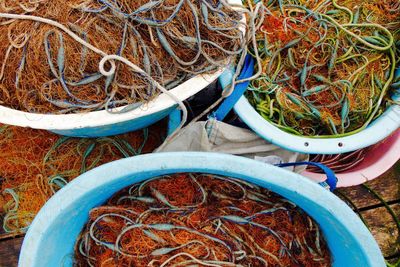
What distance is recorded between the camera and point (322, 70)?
50.2 inches

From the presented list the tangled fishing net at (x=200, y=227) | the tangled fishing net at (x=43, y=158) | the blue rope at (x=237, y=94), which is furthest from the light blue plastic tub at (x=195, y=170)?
the tangled fishing net at (x=43, y=158)

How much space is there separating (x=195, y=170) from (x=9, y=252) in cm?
70

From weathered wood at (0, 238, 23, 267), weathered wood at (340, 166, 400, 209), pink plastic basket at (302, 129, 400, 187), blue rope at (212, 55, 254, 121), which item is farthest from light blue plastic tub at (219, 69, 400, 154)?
weathered wood at (0, 238, 23, 267)

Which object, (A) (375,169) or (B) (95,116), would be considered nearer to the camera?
(B) (95,116)

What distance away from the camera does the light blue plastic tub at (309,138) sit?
118 centimetres

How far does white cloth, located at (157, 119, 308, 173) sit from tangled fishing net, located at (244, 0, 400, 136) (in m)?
0.07

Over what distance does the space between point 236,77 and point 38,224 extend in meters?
0.56

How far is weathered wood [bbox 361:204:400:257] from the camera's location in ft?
4.77

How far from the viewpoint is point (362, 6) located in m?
1.29

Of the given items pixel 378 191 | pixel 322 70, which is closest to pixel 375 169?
pixel 378 191

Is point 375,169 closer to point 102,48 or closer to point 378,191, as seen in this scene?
point 378,191

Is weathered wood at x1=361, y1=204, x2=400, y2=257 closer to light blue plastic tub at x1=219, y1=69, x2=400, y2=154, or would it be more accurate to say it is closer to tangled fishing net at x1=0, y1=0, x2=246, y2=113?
light blue plastic tub at x1=219, y1=69, x2=400, y2=154

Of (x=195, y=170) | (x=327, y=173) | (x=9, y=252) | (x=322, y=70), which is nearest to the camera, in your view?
(x=195, y=170)

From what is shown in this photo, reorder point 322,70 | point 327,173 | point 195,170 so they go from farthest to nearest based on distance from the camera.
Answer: point 322,70
point 327,173
point 195,170
